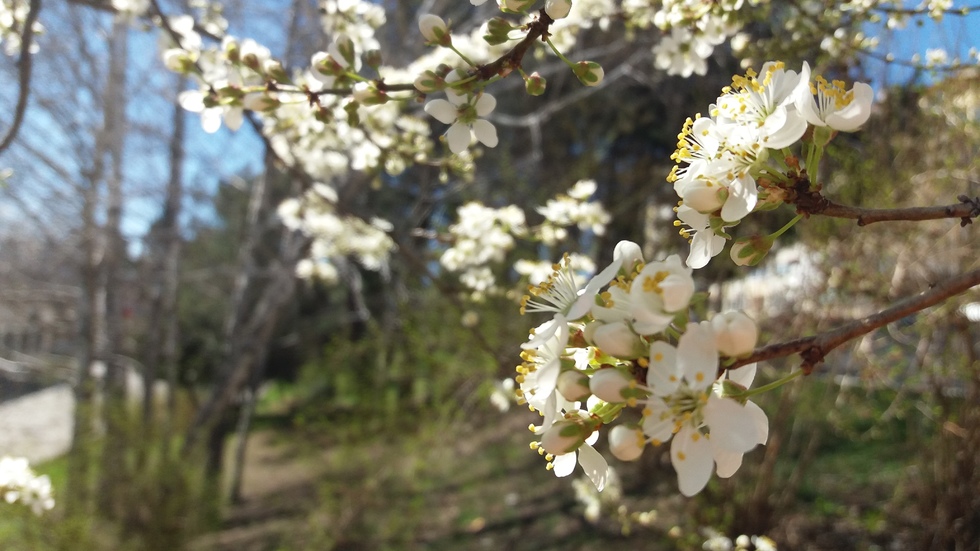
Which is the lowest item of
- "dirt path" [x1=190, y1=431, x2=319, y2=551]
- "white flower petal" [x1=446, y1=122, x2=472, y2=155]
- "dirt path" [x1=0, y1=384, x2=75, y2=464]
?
"dirt path" [x1=190, y1=431, x2=319, y2=551]

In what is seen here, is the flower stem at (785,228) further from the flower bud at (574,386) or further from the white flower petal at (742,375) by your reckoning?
the flower bud at (574,386)

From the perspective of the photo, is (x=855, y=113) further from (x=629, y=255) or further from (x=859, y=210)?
(x=629, y=255)

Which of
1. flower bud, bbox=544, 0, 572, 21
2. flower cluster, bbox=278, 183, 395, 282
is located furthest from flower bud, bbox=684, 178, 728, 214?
flower cluster, bbox=278, 183, 395, 282

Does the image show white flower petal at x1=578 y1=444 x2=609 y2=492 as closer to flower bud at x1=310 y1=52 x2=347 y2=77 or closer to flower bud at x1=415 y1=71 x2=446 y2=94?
flower bud at x1=415 y1=71 x2=446 y2=94

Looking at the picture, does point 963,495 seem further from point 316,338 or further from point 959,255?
point 316,338

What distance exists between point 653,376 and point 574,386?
8 centimetres

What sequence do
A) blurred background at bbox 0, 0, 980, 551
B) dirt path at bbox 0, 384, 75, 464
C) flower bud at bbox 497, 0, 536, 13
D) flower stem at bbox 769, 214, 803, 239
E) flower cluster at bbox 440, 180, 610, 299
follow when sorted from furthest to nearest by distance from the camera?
dirt path at bbox 0, 384, 75, 464 < blurred background at bbox 0, 0, 980, 551 < flower cluster at bbox 440, 180, 610, 299 < flower bud at bbox 497, 0, 536, 13 < flower stem at bbox 769, 214, 803, 239

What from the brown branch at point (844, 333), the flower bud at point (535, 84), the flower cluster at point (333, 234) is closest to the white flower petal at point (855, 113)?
the brown branch at point (844, 333)

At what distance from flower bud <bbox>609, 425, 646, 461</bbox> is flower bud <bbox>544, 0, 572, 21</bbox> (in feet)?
1.92

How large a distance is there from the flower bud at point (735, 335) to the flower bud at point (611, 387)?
0.31ft

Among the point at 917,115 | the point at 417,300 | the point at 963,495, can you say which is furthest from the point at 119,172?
the point at 963,495

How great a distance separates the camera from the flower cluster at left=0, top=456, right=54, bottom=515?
1.72 m

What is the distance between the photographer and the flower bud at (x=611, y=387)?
590 mm

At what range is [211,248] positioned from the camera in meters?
7.59
